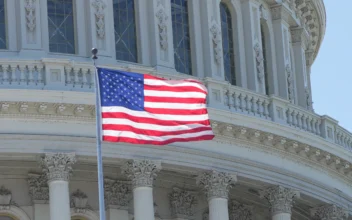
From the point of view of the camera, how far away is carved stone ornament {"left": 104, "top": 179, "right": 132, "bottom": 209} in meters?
54.4

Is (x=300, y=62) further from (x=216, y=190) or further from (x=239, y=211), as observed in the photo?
(x=216, y=190)

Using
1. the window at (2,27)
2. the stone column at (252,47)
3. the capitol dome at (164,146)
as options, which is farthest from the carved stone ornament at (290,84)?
the window at (2,27)

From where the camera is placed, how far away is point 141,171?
52.3 m

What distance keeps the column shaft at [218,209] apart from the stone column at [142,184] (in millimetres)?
2097

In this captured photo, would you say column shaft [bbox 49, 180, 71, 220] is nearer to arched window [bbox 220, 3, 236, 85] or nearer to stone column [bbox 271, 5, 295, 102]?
arched window [bbox 220, 3, 236, 85]

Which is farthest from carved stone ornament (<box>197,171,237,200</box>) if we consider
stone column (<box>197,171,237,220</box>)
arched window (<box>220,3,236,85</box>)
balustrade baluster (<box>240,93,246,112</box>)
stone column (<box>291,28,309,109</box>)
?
stone column (<box>291,28,309,109</box>)

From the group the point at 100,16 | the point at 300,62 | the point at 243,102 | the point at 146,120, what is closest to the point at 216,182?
the point at 243,102

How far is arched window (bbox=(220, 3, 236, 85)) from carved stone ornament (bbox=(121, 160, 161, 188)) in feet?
24.7

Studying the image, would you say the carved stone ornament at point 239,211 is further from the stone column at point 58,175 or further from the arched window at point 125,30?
the stone column at point 58,175

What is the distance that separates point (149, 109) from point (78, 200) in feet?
33.9

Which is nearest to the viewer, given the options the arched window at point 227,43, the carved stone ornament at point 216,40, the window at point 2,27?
the window at point 2,27

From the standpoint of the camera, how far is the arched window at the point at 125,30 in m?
56.5

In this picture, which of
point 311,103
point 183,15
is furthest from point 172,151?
point 311,103

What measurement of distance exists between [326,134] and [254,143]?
4008mm
